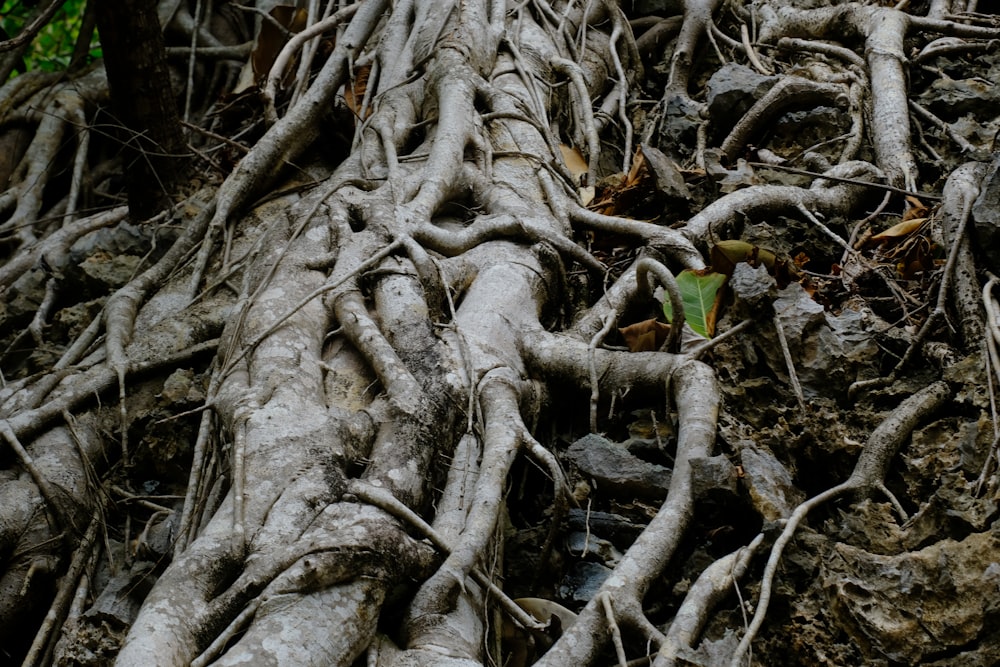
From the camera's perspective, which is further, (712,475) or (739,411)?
(739,411)

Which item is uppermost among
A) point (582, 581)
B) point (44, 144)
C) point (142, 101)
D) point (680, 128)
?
point (142, 101)

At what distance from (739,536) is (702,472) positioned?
204 mm

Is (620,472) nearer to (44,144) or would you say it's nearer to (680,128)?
Answer: (680,128)

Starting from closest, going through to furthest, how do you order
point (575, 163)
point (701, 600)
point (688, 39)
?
point (701, 600) < point (575, 163) < point (688, 39)

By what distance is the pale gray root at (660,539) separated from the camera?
79.4 inches

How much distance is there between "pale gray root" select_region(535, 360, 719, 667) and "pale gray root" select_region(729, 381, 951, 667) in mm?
247

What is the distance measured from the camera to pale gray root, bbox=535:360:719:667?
2.02 metres

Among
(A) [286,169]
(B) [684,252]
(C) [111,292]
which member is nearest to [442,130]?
(A) [286,169]

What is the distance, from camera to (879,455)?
2.42m

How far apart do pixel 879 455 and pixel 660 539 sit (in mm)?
659

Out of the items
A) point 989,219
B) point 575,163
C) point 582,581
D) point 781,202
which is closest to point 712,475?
point 582,581

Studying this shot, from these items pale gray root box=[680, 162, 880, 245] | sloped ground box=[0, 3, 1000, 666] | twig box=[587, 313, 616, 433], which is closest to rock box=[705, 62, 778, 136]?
sloped ground box=[0, 3, 1000, 666]

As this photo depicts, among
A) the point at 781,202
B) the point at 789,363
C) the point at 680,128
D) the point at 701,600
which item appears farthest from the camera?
the point at 680,128

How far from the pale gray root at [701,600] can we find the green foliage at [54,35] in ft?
20.8
